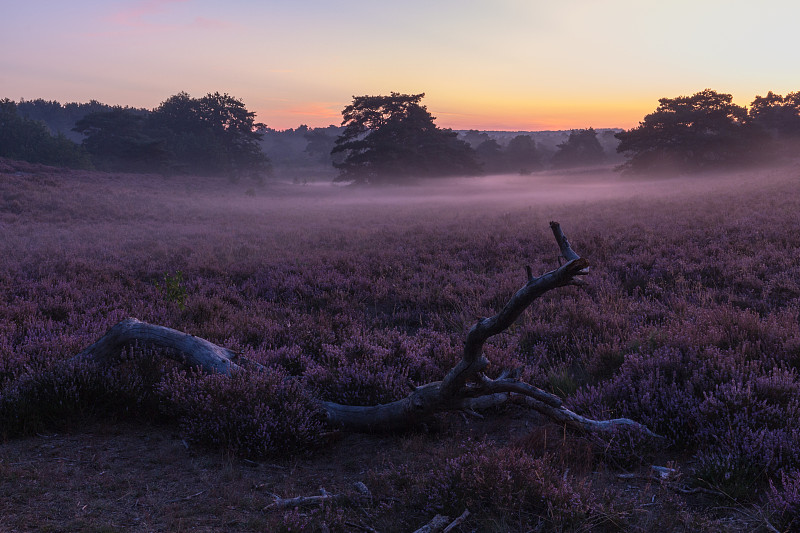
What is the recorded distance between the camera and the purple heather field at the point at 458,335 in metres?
2.89

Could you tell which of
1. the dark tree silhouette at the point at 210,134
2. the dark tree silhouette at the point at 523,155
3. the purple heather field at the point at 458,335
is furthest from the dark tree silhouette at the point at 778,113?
the dark tree silhouette at the point at 210,134

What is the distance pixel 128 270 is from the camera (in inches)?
381

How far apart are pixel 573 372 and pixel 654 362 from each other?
2.89 feet

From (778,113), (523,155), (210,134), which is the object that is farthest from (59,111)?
(778,113)

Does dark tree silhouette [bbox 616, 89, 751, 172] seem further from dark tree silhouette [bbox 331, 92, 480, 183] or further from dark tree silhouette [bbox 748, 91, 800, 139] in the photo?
dark tree silhouette [bbox 331, 92, 480, 183]

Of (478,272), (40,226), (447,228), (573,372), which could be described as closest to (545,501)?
(573,372)

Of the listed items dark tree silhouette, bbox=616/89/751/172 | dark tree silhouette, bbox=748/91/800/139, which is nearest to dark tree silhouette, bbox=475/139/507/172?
dark tree silhouette, bbox=616/89/751/172

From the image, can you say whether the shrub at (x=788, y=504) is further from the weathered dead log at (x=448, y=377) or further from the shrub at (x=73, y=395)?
the shrub at (x=73, y=395)

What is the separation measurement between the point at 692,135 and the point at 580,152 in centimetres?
3302

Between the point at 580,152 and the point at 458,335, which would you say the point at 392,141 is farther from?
the point at 458,335

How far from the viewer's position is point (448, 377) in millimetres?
3514

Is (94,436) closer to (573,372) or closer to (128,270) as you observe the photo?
(573,372)

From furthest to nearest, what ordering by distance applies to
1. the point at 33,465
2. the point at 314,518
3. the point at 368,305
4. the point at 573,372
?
the point at 368,305 → the point at 573,372 → the point at 33,465 → the point at 314,518

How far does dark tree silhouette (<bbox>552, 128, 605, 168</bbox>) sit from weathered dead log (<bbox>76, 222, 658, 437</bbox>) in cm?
7980
